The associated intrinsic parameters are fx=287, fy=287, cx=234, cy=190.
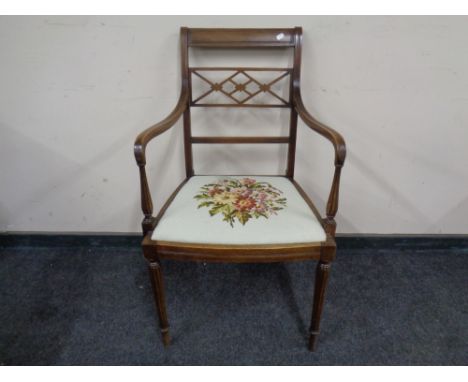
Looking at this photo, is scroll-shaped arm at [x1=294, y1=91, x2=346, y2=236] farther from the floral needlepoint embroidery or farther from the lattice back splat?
the lattice back splat

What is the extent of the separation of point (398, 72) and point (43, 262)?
65.2 inches

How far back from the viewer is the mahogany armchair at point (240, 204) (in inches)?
28.8

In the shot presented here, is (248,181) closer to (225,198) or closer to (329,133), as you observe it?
(225,198)

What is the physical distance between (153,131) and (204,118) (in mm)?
396

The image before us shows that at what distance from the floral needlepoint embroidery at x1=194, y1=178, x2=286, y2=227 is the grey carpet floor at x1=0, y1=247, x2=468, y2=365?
45cm

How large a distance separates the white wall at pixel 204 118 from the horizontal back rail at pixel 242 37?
76 millimetres

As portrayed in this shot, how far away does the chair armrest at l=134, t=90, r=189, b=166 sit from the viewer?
0.69 meters

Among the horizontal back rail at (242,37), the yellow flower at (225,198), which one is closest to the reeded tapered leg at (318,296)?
the yellow flower at (225,198)

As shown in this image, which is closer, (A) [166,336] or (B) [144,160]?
(B) [144,160]

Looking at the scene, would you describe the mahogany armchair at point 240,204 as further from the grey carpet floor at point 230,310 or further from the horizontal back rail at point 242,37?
the grey carpet floor at point 230,310

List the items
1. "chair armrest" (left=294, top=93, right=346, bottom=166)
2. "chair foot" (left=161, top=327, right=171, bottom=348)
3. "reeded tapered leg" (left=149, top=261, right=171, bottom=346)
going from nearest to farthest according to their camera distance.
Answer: "chair armrest" (left=294, top=93, right=346, bottom=166) < "reeded tapered leg" (left=149, top=261, right=171, bottom=346) < "chair foot" (left=161, top=327, right=171, bottom=348)

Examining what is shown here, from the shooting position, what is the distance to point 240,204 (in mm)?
841

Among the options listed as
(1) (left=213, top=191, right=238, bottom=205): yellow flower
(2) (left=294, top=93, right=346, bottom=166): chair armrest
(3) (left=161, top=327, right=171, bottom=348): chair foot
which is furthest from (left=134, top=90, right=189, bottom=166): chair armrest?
(3) (left=161, top=327, right=171, bottom=348): chair foot

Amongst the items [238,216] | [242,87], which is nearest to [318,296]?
[238,216]
